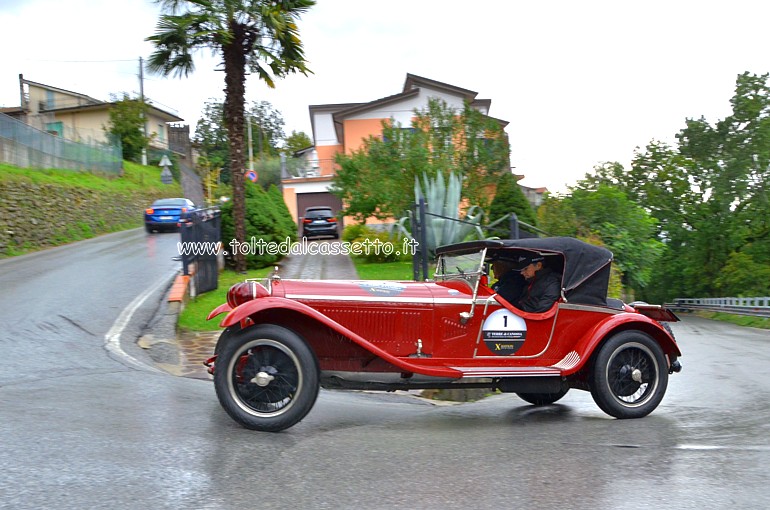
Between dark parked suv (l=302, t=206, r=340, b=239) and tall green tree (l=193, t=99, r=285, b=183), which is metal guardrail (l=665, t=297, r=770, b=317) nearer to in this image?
dark parked suv (l=302, t=206, r=340, b=239)

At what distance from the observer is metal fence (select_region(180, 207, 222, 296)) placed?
43.3 feet

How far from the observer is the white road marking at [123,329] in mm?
8595

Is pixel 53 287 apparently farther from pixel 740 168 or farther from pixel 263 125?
pixel 263 125

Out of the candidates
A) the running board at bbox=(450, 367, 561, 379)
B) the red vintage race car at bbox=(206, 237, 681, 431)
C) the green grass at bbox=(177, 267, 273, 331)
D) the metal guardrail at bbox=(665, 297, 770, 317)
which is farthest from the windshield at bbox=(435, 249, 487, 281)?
the metal guardrail at bbox=(665, 297, 770, 317)

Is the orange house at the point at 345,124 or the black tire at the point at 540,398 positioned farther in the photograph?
the orange house at the point at 345,124

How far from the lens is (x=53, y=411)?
5.93m

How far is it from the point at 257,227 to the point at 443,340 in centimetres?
1156

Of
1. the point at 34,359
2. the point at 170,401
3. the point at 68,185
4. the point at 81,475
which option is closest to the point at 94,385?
the point at 170,401

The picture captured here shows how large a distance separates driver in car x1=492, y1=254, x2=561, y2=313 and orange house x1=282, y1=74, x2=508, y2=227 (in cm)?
2791

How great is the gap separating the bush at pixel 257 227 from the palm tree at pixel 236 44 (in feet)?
2.02

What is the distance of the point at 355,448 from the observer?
527 centimetres

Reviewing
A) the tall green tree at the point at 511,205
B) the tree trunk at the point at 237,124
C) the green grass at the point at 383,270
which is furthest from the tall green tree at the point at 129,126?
the tall green tree at the point at 511,205

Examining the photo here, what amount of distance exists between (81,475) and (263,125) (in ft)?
252

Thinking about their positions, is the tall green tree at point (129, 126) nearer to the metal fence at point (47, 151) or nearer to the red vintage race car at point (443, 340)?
the metal fence at point (47, 151)
